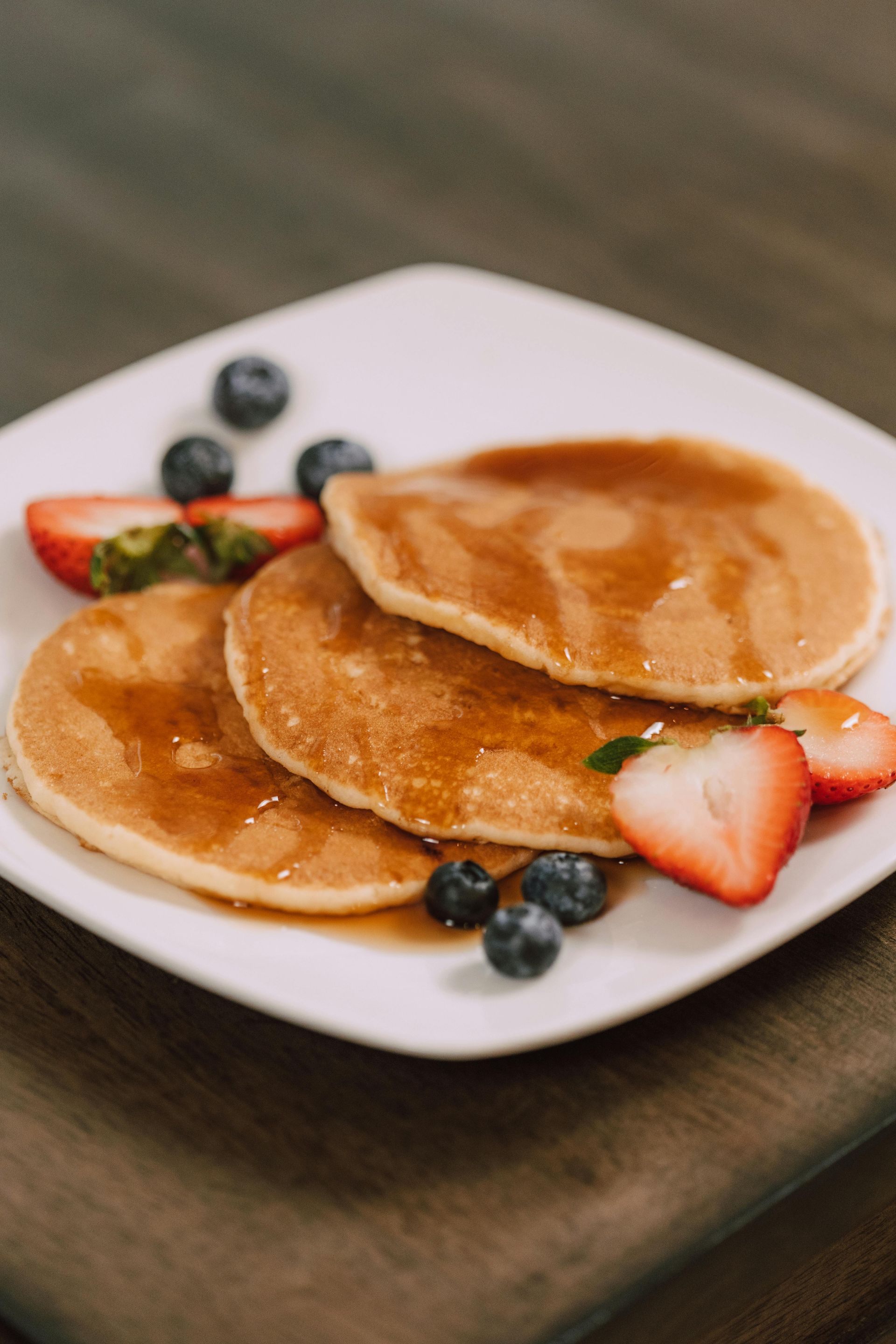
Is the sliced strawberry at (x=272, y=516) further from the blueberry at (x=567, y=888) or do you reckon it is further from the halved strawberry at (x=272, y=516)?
the blueberry at (x=567, y=888)

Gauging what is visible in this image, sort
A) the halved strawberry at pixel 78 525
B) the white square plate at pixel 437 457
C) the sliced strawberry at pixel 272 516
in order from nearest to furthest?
1. the white square plate at pixel 437 457
2. the halved strawberry at pixel 78 525
3. the sliced strawberry at pixel 272 516

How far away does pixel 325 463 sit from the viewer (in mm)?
2209

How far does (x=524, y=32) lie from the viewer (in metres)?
3.91

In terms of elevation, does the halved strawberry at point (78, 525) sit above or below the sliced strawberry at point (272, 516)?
below

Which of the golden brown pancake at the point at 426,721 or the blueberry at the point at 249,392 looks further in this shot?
the blueberry at the point at 249,392

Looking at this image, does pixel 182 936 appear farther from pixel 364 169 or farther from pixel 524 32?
pixel 524 32

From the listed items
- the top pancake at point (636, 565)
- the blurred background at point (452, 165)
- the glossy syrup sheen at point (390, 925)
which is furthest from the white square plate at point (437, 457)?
the blurred background at point (452, 165)

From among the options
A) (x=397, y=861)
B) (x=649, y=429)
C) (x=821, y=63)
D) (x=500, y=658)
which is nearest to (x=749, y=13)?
(x=821, y=63)

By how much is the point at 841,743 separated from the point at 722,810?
9.5 inches

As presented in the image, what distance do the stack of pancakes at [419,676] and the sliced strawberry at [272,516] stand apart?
0.13 meters

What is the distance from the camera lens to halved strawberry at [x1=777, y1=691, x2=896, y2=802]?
5.22 feet

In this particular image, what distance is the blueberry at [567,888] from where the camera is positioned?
1479 millimetres

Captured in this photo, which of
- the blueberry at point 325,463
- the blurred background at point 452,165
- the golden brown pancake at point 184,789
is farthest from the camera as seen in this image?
the blurred background at point 452,165

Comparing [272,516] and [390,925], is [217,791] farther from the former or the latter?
[272,516]
